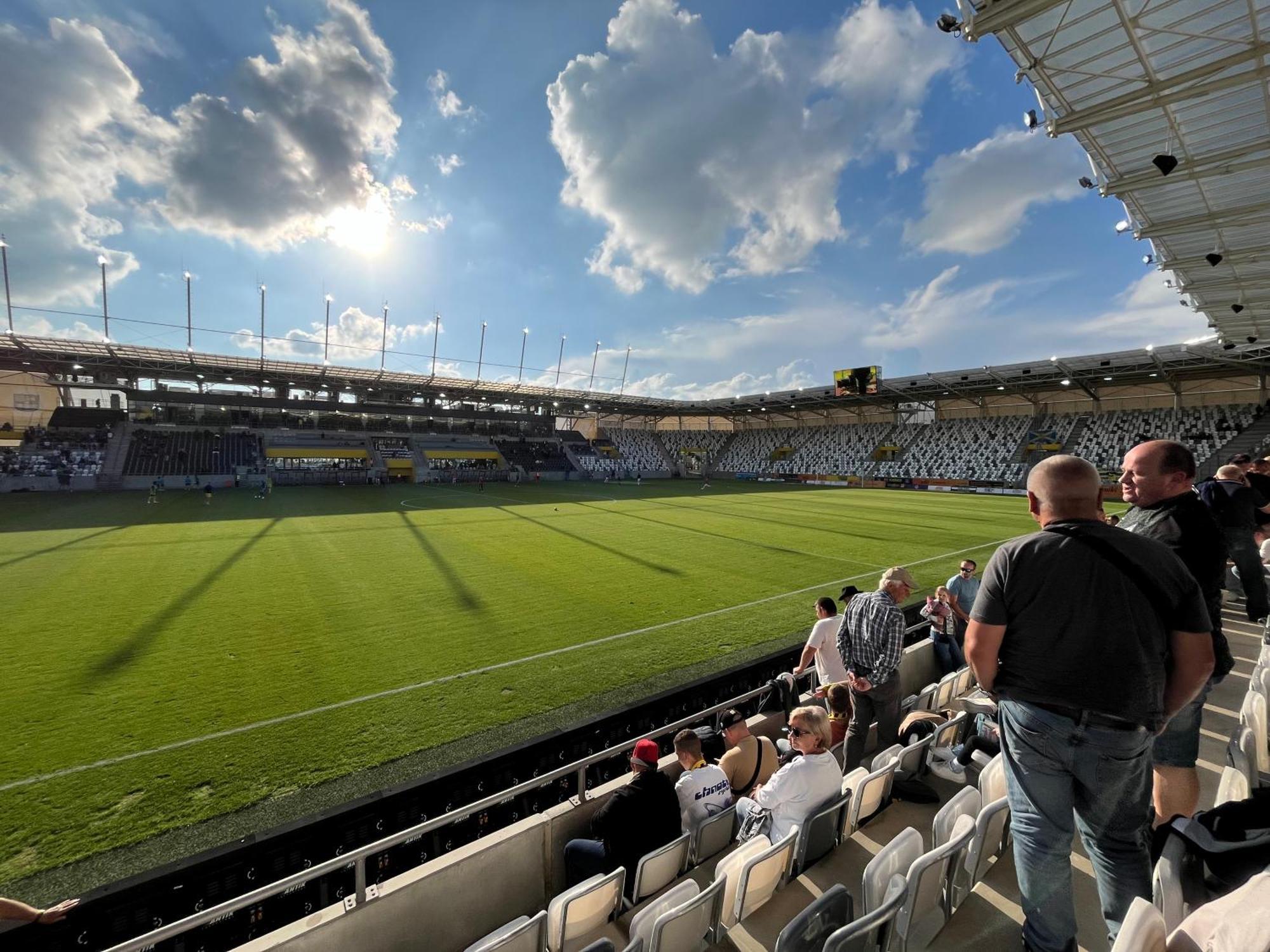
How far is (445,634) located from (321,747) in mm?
3396

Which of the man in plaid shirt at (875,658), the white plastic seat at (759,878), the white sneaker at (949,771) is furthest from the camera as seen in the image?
the man in plaid shirt at (875,658)

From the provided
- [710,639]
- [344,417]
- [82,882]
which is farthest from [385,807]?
[344,417]

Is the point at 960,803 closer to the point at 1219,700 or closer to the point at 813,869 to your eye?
the point at 813,869

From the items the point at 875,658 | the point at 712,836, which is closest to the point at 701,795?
the point at 712,836

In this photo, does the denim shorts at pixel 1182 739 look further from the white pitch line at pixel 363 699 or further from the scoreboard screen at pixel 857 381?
the scoreboard screen at pixel 857 381

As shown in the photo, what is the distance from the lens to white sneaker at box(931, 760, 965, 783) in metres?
4.08

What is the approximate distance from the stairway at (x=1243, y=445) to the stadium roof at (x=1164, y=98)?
95.3 feet

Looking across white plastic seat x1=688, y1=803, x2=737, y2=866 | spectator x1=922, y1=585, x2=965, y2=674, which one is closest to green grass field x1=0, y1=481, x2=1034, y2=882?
spectator x1=922, y1=585, x2=965, y2=674

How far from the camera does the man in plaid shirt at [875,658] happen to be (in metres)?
4.25

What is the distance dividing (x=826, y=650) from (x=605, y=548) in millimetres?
12045

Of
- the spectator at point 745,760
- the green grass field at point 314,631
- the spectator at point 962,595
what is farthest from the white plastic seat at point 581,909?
the spectator at point 962,595

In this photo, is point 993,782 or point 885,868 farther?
point 993,782

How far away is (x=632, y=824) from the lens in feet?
10.4

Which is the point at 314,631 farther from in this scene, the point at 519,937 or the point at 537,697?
the point at 519,937
